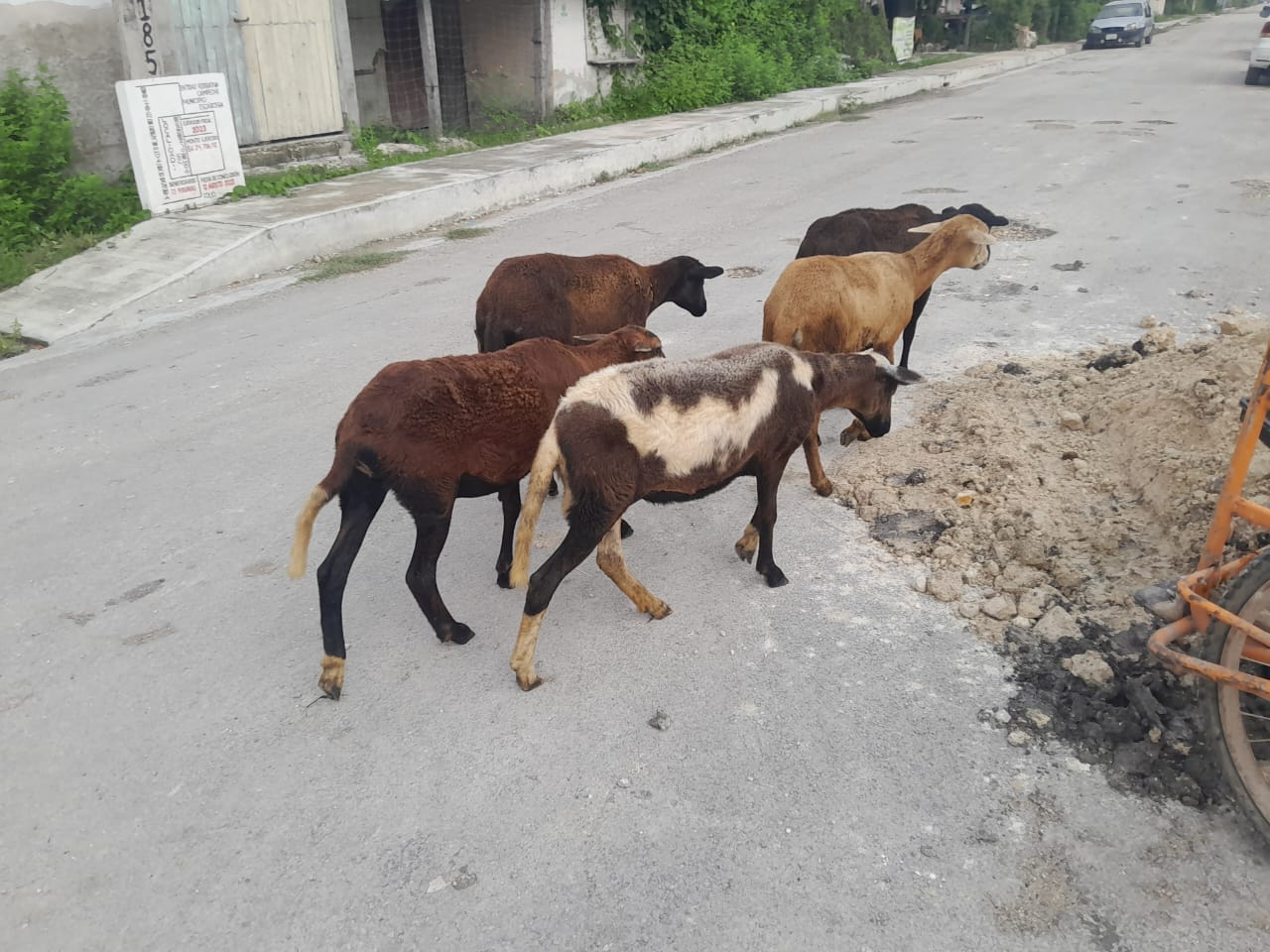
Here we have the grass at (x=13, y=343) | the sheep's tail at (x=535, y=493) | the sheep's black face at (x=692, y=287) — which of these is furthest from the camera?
the grass at (x=13, y=343)

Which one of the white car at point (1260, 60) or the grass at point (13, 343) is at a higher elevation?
the white car at point (1260, 60)

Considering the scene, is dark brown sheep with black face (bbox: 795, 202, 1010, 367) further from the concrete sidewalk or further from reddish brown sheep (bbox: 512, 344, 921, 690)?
the concrete sidewalk

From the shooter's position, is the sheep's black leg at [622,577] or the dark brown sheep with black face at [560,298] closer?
the sheep's black leg at [622,577]

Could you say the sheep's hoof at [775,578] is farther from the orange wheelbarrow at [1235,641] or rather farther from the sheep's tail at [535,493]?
the orange wheelbarrow at [1235,641]

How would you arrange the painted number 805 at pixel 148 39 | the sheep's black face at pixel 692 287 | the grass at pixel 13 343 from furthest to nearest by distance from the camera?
1. the painted number 805 at pixel 148 39
2. the grass at pixel 13 343
3. the sheep's black face at pixel 692 287

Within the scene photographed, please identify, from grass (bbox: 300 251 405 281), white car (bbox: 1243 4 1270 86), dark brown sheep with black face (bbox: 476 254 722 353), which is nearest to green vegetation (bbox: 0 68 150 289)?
grass (bbox: 300 251 405 281)

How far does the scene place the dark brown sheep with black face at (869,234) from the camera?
7102 mm

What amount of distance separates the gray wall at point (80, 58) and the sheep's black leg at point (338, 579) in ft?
33.5

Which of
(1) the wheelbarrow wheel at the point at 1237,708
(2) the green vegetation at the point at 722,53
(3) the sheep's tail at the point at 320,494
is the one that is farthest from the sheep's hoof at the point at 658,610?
(2) the green vegetation at the point at 722,53

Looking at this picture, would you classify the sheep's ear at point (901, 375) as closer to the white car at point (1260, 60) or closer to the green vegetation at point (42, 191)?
the green vegetation at point (42, 191)

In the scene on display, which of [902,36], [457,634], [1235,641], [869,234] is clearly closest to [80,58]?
[869,234]

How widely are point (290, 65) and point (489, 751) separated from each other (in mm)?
12656

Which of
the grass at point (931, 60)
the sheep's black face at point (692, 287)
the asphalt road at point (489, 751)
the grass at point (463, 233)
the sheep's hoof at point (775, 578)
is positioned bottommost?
the asphalt road at point (489, 751)

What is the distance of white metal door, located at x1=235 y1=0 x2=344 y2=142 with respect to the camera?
12.8 metres
